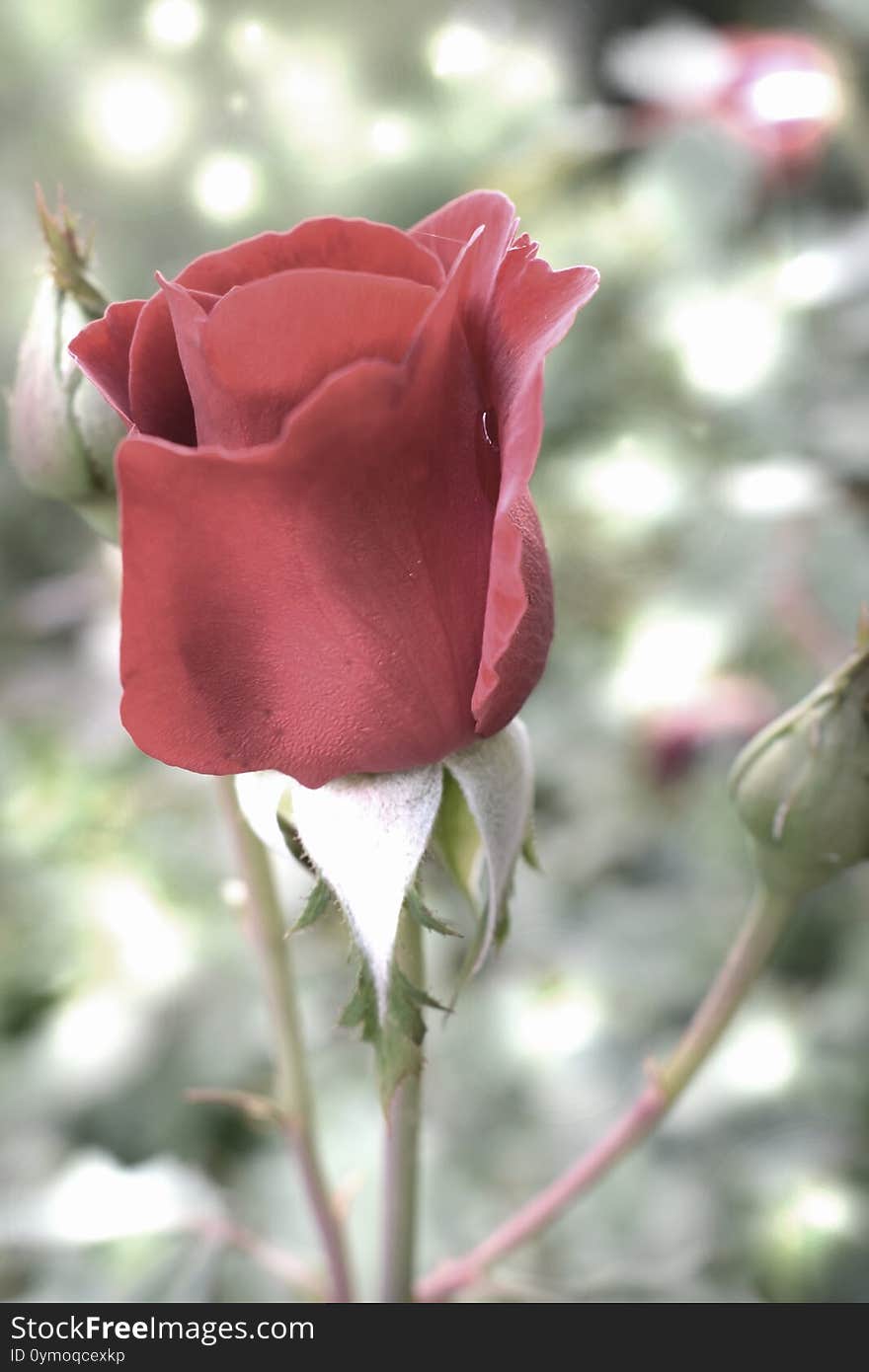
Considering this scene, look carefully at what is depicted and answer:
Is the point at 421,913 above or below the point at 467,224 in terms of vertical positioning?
below

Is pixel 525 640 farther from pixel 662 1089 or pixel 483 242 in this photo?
pixel 662 1089

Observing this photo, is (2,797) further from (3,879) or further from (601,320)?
(601,320)

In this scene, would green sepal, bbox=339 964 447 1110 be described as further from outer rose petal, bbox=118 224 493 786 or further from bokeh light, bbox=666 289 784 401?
bokeh light, bbox=666 289 784 401

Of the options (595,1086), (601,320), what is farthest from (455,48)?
(595,1086)

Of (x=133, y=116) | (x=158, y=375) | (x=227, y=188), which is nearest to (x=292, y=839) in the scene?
(x=158, y=375)

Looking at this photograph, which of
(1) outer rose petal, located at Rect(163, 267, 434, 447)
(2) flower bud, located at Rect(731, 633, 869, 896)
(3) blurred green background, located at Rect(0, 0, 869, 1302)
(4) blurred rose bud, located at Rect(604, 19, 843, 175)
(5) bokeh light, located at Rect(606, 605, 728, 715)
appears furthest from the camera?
(4) blurred rose bud, located at Rect(604, 19, 843, 175)

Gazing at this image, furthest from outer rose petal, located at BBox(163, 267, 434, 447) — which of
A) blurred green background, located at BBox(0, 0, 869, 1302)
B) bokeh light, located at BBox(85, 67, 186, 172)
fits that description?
bokeh light, located at BBox(85, 67, 186, 172)
